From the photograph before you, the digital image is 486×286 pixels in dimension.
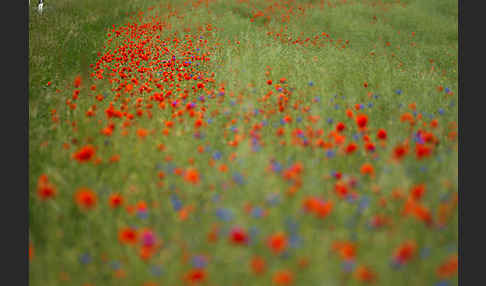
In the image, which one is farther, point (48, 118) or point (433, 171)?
point (48, 118)

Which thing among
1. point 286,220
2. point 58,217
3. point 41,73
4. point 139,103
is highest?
point 41,73

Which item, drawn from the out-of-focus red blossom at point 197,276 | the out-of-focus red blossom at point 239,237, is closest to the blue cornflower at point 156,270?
the out-of-focus red blossom at point 197,276

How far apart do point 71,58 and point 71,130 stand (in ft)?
9.87

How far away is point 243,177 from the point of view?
1.86 metres

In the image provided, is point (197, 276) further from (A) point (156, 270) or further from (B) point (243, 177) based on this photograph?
(B) point (243, 177)

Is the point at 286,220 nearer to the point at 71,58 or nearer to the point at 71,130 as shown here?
the point at 71,130

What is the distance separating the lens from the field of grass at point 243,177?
4.51 ft

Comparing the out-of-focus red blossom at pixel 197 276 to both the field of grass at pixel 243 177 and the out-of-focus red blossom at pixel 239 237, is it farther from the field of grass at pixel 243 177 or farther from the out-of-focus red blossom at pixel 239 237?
the out-of-focus red blossom at pixel 239 237

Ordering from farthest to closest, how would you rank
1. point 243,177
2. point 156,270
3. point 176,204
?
1. point 243,177
2. point 176,204
3. point 156,270

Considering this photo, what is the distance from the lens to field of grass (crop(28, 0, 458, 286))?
137cm

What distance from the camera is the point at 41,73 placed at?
4.44 meters

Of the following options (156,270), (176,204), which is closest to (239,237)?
(156,270)

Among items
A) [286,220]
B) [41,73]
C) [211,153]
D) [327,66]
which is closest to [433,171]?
[286,220]

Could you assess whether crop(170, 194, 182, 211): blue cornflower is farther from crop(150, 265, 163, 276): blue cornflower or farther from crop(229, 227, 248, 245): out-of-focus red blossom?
crop(229, 227, 248, 245): out-of-focus red blossom
